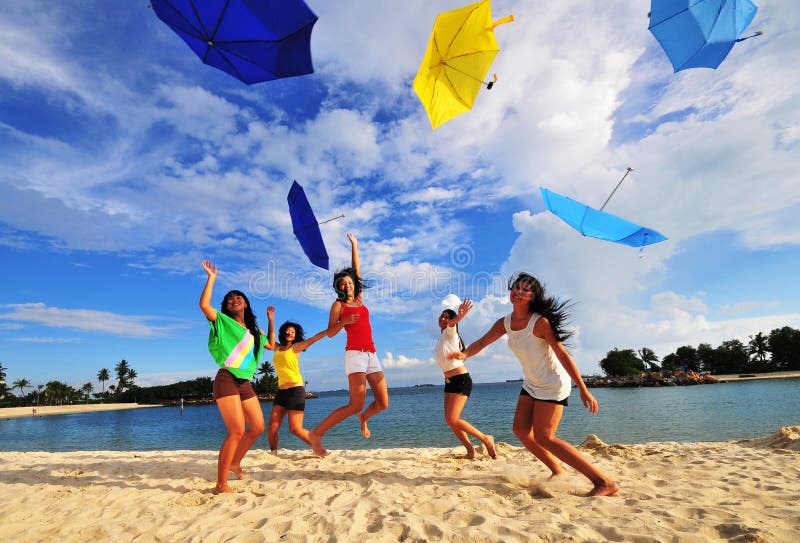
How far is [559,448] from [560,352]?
2.95 ft

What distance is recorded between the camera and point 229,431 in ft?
13.8

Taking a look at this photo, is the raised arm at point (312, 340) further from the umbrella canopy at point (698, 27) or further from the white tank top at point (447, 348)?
the umbrella canopy at point (698, 27)

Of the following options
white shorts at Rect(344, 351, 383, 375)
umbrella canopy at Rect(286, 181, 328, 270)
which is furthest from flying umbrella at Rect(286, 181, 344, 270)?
white shorts at Rect(344, 351, 383, 375)

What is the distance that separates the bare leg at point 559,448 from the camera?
358 cm

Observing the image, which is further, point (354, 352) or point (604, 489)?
point (354, 352)

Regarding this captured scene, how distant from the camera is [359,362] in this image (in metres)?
5.18

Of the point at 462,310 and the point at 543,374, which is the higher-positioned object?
the point at 462,310

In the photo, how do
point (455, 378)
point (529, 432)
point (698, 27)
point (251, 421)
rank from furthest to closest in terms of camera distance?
point (698, 27)
point (455, 378)
point (251, 421)
point (529, 432)

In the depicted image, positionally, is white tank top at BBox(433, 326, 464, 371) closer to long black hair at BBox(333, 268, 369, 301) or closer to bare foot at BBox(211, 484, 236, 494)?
long black hair at BBox(333, 268, 369, 301)

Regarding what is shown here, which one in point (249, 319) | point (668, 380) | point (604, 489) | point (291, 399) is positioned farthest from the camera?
point (668, 380)

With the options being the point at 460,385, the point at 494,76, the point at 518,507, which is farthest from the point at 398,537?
the point at 494,76

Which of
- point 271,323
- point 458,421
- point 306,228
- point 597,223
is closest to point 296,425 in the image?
point 271,323

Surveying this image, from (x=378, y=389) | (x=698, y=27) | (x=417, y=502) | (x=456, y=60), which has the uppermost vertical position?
(x=698, y=27)

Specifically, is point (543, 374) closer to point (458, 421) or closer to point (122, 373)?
point (458, 421)
